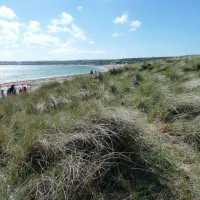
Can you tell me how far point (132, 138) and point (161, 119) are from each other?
195cm

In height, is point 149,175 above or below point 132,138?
below

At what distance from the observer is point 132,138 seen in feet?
11.6

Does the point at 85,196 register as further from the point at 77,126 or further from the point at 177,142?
the point at 177,142

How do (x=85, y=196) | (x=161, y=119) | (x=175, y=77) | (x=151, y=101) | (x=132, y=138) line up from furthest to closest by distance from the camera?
1. (x=175, y=77)
2. (x=151, y=101)
3. (x=161, y=119)
4. (x=132, y=138)
5. (x=85, y=196)

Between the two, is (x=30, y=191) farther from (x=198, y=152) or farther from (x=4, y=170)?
(x=198, y=152)

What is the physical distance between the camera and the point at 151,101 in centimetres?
661

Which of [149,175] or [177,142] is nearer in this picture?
[149,175]

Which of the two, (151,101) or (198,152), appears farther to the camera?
(151,101)

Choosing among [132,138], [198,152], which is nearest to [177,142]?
[198,152]

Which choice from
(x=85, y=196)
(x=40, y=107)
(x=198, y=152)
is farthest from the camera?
(x=40, y=107)

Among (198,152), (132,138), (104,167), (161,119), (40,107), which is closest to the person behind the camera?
(104,167)

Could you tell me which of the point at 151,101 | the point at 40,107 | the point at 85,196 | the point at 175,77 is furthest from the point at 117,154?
the point at 175,77

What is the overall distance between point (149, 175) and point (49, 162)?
1.13 meters

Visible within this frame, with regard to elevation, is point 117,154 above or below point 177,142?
above
